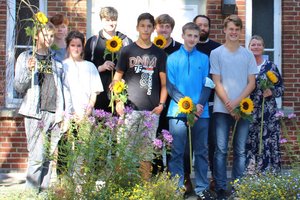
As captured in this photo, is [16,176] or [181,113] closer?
[181,113]

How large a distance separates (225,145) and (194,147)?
39 cm

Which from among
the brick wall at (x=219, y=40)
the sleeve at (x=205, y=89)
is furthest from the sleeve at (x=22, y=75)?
the brick wall at (x=219, y=40)

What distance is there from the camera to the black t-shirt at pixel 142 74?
8188mm

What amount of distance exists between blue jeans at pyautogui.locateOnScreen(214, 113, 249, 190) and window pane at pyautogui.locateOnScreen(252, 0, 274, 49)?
3.27 meters

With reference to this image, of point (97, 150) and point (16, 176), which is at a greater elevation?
point (97, 150)

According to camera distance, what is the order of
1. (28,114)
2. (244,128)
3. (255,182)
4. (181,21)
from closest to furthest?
1. (255,182)
2. (28,114)
3. (244,128)
4. (181,21)

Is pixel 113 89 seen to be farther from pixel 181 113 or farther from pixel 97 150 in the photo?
pixel 97 150

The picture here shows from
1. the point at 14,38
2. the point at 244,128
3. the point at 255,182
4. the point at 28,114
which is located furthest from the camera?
the point at 244,128

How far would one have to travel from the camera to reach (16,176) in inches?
415

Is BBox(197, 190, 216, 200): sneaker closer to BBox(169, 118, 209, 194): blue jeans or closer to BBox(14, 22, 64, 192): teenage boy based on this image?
BBox(169, 118, 209, 194): blue jeans

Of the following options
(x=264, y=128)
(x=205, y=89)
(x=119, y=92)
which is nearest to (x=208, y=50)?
(x=205, y=89)

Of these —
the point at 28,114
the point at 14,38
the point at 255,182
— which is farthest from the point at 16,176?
the point at 14,38

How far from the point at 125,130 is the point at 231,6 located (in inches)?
178

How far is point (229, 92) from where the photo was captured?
841 centimetres
